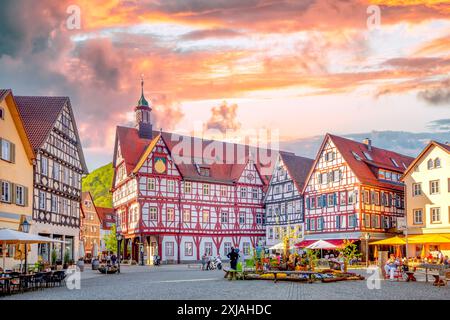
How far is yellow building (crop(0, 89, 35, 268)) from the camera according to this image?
1352 inches

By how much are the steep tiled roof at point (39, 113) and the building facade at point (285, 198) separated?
91.0ft

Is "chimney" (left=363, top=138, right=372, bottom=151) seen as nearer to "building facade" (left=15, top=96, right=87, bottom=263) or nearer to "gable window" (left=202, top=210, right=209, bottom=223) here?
"gable window" (left=202, top=210, right=209, bottom=223)

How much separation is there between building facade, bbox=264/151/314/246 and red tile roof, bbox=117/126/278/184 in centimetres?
318

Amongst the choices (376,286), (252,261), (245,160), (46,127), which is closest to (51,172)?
(46,127)

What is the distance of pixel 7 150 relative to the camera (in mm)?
35031

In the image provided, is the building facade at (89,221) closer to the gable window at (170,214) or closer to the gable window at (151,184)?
the gable window at (170,214)

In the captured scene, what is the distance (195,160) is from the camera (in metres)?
67.1

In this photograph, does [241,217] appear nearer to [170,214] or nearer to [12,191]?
[170,214]

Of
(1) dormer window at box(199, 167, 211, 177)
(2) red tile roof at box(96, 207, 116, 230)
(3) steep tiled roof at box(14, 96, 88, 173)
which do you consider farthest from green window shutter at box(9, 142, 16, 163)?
(2) red tile roof at box(96, 207, 116, 230)

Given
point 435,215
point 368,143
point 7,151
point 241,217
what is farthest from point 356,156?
point 7,151

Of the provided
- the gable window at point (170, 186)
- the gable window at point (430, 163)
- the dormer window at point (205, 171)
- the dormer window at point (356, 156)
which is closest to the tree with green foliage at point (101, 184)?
the dormer window at point (205, 171)
